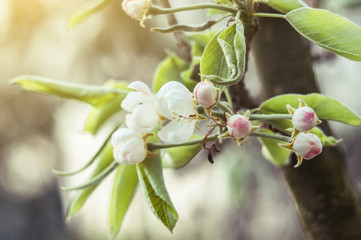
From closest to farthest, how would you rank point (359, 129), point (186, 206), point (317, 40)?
1. point (317, 40)
2. point (359, 129)
3. point (186, 206)

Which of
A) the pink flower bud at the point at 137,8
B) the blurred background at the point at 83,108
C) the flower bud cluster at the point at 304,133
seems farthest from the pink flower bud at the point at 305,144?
the blurred background at the point at 83,108

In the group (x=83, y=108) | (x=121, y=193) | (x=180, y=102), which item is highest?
(x=180, y=102)

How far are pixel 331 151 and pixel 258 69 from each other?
0.33 feet

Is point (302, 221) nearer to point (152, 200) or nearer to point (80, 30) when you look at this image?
point (152, 200)

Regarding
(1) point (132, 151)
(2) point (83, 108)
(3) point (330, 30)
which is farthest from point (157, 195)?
(2) point (83, 108)

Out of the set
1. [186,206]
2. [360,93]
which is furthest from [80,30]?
[360,93]

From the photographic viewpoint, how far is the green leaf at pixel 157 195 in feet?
0.81

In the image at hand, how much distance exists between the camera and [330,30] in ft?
0.80

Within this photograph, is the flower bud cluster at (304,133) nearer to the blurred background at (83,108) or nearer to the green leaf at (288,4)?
the green leaf at (288,4)

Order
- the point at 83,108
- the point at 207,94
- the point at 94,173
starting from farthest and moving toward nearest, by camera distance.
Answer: the point at 83,108
the point at 94,173
the point at 207,94

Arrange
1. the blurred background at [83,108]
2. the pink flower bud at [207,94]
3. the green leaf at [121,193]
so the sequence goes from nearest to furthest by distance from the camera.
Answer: the pink flower bud at [207,94] → the green leaf at [121,193] → the blurred background at [83,108]

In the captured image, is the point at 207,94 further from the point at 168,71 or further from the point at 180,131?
the point at 168,71

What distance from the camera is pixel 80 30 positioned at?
2021 mm

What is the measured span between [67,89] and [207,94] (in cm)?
15
